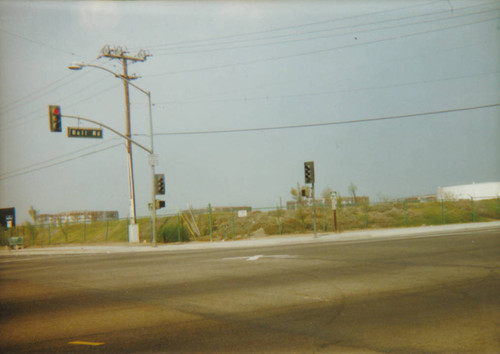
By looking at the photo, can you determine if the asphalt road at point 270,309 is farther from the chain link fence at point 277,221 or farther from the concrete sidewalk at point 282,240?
the chain link fence at point 277,221

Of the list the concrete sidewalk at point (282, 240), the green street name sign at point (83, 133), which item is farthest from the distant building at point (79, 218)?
the green street name sign at point (83, 133)

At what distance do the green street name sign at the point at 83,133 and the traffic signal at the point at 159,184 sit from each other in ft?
15.2

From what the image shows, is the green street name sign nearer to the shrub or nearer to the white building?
the shrub

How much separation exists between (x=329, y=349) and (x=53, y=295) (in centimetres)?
781

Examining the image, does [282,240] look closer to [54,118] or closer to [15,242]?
[54,118]

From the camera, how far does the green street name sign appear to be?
1074 inches

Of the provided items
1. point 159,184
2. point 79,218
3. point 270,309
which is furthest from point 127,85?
point 79,218

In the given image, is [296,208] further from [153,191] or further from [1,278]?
[1,278]

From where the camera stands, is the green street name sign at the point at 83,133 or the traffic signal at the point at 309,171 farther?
the traffic signal at the point at 309,171

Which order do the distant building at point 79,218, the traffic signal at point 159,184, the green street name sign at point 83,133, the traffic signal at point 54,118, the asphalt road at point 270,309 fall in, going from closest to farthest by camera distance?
the asphalt road at point 270,309 < the traffic signal at point 54,118 < the green street name sign at point 83,133 < the traffic signal at point 159,184 < the distant building at point 79,218

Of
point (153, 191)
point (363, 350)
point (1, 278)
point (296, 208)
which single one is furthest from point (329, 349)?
point (296, 208)

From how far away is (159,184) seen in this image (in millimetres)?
31000

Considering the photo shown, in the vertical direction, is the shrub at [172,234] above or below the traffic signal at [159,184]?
below

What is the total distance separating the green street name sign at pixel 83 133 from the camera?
89.5 ft
